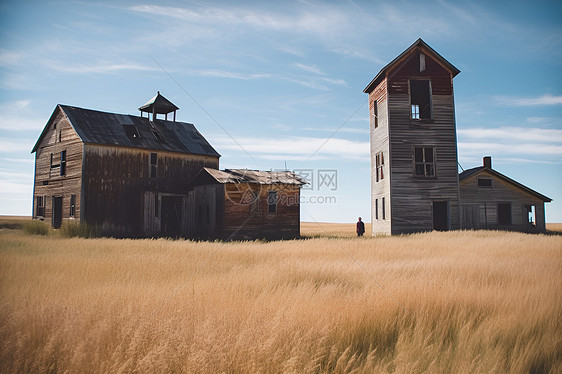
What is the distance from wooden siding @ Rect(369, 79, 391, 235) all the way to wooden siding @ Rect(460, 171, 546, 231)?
21.2 feet

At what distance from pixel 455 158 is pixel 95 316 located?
25448 mm

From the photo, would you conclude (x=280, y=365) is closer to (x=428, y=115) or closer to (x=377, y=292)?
(x=377, y=292)

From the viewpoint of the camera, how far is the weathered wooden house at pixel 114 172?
25.2 meters

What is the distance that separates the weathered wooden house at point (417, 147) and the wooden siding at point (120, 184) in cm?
1546

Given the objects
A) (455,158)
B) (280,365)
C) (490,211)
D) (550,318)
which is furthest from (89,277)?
(490,211)

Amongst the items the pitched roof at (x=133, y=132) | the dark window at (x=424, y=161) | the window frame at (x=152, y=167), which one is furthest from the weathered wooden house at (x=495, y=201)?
the window frame at (x=152, y=167)

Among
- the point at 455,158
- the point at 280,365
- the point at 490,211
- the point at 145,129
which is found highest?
the point at 145,129

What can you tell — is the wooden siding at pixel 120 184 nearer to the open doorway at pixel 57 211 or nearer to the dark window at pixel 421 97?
the open doorway at pixel 57 211

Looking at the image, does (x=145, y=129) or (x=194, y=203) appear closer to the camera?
(x=194, y=203)

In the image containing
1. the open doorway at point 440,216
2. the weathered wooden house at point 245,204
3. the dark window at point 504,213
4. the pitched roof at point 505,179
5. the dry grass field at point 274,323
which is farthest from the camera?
the dark window at point 504,213

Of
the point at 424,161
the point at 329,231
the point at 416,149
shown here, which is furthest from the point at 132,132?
the point at 329,231

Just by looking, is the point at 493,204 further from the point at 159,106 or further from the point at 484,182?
the point at 159,106

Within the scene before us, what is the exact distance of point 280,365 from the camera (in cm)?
399

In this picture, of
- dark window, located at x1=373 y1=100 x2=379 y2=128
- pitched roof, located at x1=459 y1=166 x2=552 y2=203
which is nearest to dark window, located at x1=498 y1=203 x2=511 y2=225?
pitched roof, located at x1=459 y1=166 x2=552 y2=203
